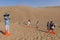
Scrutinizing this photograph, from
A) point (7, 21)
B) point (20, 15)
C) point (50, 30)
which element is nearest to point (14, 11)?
point (20, 15)

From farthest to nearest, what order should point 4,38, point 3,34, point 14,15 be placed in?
point 14,15 → point 3,34 → point 4,38

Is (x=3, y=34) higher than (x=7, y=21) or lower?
lower

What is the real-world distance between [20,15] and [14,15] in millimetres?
1545

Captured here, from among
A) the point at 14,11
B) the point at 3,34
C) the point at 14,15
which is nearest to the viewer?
the point at 3,34

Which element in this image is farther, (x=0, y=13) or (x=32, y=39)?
(x=0, y=13)

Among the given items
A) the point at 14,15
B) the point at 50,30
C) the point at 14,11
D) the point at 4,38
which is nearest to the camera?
the point at 4,38

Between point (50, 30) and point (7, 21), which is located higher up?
point (7, 21)

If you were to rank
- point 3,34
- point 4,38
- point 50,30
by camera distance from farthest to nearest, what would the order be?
→ point 50,30 < point 3,34 < point 4,38

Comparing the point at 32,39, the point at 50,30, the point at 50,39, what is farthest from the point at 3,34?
the point at 50,30

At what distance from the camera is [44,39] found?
45.0 feet

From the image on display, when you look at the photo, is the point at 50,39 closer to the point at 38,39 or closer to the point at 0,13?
the point at 38,39

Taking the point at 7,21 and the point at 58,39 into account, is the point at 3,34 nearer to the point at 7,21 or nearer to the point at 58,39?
the point at 7,21

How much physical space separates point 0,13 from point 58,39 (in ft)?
116

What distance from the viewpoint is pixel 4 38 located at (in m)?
13.4
